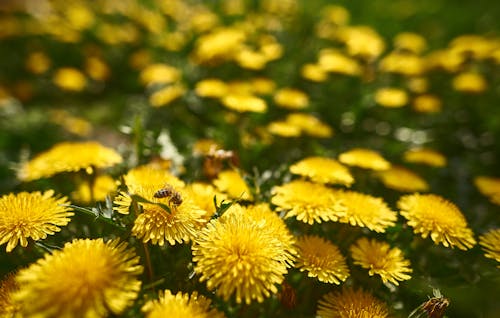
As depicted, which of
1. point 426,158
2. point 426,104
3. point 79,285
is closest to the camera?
point 79,285

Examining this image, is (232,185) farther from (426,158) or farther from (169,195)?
(426,158)

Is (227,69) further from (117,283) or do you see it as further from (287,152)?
(117,283)

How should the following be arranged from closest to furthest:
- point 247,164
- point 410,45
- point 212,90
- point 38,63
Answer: point 247,164 → point 212,90 → point 410,45 → point 38,63

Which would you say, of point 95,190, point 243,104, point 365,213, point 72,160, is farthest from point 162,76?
point 365,213

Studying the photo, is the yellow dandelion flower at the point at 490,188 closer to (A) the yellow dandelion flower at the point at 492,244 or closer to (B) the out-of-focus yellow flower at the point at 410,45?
(A) the yellow dandelion flower at the point at 492,244

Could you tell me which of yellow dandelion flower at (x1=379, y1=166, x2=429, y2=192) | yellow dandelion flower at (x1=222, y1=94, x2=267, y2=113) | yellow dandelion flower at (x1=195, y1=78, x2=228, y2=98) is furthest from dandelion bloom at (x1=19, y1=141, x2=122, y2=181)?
Result: yellow dandelion flower at (x1=379, y1=166, x2=429, y2=192)

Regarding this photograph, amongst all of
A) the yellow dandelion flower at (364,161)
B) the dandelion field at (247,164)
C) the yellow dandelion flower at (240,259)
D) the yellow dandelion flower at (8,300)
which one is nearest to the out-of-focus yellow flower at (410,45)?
the dandelion field at (247,164)

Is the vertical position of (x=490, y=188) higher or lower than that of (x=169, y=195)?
lower
